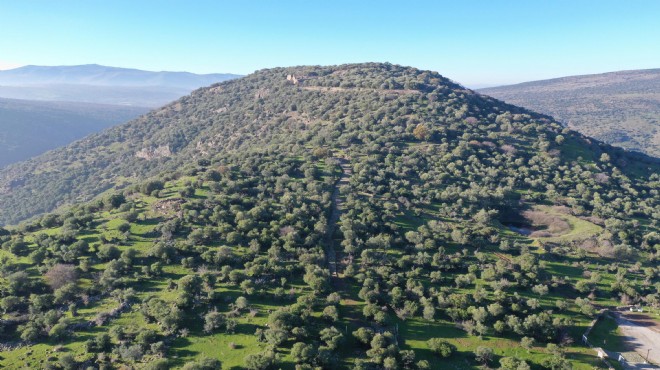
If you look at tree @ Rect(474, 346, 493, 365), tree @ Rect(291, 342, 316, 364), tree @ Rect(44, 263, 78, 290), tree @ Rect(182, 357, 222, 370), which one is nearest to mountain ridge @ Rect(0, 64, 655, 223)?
tree @ Rect(44, 263, 78, 290)

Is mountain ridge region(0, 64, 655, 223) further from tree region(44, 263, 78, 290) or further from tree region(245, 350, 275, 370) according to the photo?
tree region(245, 350, 275, 370)

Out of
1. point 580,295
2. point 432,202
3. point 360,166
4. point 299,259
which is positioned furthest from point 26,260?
point 580,295

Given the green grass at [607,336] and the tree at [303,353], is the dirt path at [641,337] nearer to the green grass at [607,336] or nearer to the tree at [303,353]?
the green grass at [607,336]

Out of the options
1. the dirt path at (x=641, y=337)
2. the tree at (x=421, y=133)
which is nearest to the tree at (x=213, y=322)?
the dirt path at (x=641, y=337)

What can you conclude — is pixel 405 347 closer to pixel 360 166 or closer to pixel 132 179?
pixel 360 166

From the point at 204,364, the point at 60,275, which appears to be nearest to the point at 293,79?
the point at 60,275

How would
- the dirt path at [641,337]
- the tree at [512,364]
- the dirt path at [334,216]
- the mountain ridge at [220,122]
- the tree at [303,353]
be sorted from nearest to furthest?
the tree at [303,353] < the tree at [512,364] < the dirt path at [641,337] < the dirt path at [334,216] < the mountain ridge at [220,122]
